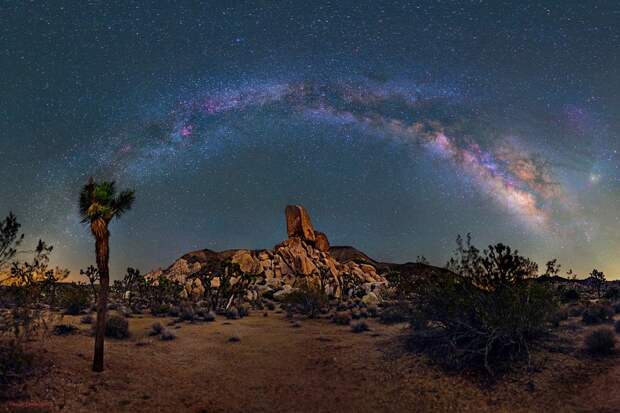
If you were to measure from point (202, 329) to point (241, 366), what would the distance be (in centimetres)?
1066

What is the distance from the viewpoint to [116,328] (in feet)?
70.1

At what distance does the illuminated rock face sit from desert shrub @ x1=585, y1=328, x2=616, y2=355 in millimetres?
54950

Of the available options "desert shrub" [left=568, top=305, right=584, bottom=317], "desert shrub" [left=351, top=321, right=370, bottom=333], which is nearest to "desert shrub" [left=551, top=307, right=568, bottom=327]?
"desert shrub" [left=568, top=305, right=584, bottom=317]

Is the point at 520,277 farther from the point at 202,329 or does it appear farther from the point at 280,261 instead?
the point at 280,261

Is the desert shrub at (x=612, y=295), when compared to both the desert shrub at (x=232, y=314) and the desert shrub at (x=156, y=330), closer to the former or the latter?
the desert shrub at (x=232, y=314)

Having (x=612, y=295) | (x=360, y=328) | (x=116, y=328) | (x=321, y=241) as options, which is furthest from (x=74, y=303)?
(x=321, y=241)

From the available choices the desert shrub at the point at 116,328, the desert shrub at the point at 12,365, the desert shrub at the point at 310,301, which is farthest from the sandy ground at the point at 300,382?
the desert shrub at the point at 310,301

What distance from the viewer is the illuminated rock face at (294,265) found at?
7812 centimetres

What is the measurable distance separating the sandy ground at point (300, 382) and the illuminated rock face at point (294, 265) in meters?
50.6

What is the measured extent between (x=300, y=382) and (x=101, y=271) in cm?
880

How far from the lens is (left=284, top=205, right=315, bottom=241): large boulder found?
108 meters

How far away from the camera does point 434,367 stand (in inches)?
600

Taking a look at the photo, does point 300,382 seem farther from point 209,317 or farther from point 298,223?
point 298,223

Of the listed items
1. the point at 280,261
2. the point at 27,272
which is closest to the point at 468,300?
the point at 27,272
